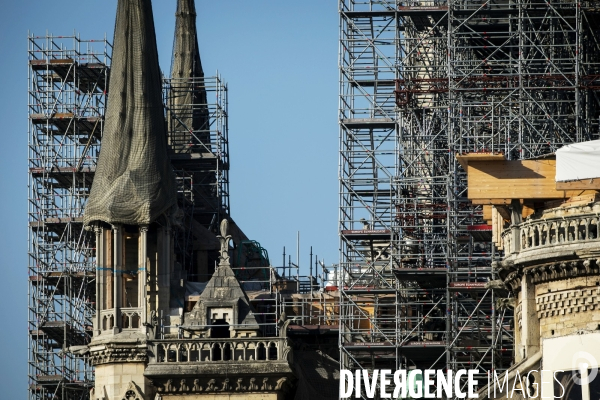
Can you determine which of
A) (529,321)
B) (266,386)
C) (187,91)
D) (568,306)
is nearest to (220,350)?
(266,386)

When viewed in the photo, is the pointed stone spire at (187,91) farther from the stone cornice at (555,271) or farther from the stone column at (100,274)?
the stone cornice at (555,271)

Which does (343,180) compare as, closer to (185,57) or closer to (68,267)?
(68,267)

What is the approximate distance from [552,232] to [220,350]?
54.6 ft

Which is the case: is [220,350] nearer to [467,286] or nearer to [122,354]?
[122,354]

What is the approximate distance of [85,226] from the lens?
84.2 metres

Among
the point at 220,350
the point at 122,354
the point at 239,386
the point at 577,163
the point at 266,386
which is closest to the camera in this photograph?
the point at 577,163

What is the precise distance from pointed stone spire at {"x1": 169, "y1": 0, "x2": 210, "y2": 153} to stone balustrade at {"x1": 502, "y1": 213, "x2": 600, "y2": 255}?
26682mm

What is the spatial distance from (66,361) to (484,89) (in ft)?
71.5

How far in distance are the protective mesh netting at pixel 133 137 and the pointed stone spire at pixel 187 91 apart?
554 centimetres

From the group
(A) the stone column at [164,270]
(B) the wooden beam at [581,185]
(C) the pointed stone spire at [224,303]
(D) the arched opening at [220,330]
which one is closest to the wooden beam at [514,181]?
(B) the wooden beam at [581,185]

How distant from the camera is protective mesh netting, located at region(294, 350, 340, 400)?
8256 centimetres

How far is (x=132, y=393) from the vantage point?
79.9 m

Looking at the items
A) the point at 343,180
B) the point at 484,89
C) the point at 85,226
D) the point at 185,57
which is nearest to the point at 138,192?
the point at 85,226

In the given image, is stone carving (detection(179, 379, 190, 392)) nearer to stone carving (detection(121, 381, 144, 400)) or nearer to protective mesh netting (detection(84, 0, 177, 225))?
stone carving (detection(121, 381, 144, 400))
